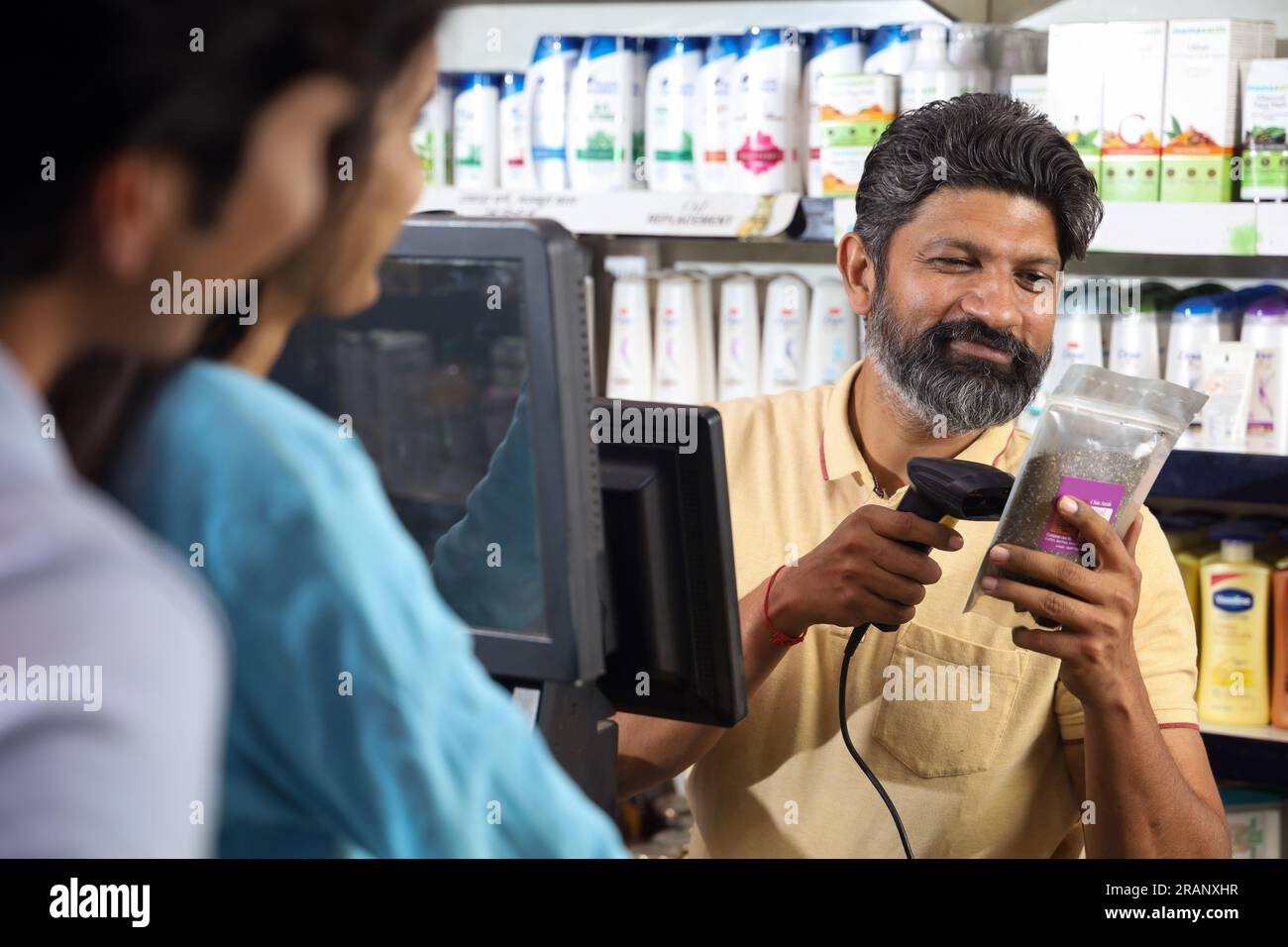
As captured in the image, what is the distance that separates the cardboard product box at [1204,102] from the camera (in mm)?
2125

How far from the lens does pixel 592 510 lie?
2.48 feet

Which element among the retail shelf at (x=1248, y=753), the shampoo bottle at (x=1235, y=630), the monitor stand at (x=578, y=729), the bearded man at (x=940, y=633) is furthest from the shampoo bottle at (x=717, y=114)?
the monitor stand at (x=578, y=729)

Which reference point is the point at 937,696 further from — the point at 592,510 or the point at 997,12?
the point at 997,12

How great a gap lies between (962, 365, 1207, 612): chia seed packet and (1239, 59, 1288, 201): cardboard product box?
1179 mm

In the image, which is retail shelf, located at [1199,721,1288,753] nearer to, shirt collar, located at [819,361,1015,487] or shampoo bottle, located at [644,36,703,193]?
shirt collar, located at [819,361,1015,487]

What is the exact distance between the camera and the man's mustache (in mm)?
1563

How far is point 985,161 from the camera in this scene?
1.55 m

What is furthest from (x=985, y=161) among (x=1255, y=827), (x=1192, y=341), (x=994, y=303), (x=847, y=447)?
(x=1255, y=827)

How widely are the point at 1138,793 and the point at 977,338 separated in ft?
1.84

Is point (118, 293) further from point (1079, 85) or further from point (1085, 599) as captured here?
point (1079, 85)

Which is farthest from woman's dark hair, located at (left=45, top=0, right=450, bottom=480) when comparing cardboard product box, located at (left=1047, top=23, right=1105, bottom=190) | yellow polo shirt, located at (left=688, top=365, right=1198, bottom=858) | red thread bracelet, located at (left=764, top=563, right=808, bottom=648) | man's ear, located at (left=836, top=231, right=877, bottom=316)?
cardboard product box, located at (left=1047, top=23, right=1105, bottom=190)

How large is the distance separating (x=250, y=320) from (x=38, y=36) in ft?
0.58

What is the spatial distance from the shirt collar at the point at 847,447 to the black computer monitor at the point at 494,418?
64cm

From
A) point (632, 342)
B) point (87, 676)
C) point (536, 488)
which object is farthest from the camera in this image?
point (632, 342)
